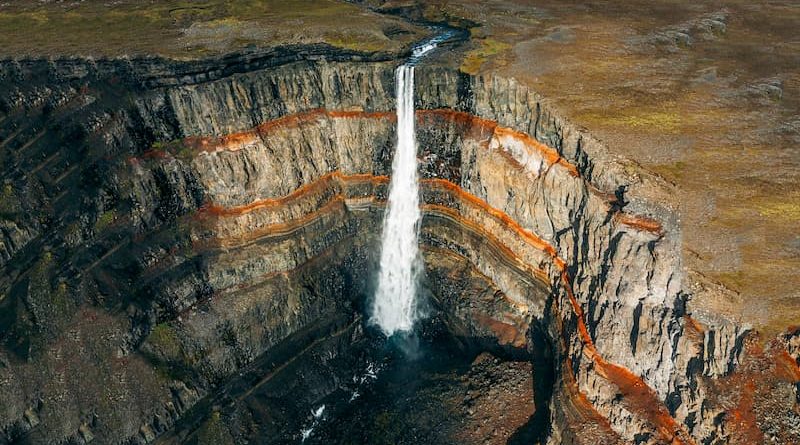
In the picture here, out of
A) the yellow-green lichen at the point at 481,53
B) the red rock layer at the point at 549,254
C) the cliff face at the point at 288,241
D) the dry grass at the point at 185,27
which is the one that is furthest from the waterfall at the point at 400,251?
the dry grass at the point at 185,27

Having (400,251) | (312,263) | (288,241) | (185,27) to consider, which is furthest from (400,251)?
(185,27)

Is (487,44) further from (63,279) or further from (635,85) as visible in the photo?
(63,279)

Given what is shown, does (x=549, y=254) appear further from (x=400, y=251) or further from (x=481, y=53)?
(x=481, y=53)

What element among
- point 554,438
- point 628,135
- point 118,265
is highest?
point 628,135

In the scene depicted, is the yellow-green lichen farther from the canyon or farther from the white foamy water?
the white foamy water

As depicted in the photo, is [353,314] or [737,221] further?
[353,314]

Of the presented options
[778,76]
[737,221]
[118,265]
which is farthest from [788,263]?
[118,265]
